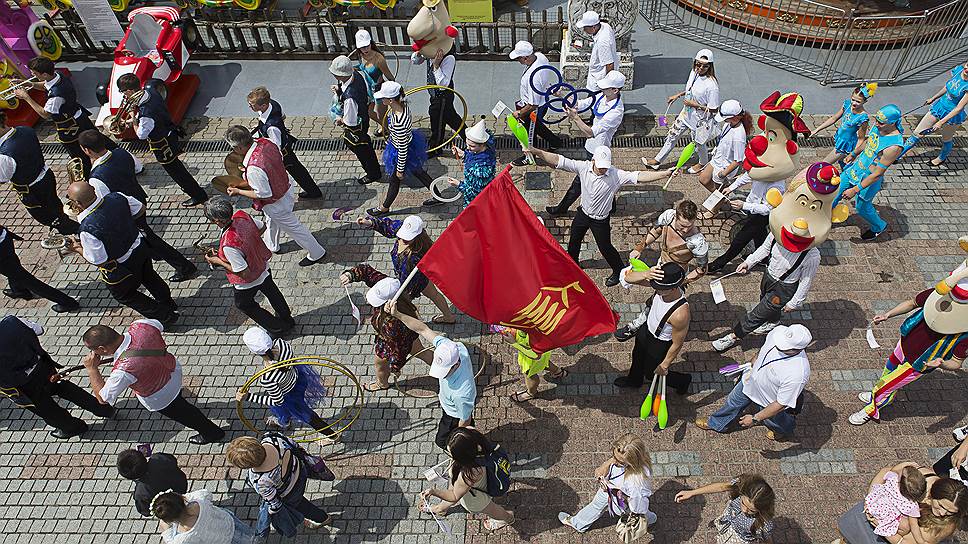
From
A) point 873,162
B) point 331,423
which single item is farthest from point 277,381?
point 873,162

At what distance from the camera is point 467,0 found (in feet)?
38.9

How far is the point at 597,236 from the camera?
771 centimetres

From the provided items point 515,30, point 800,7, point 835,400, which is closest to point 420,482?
point 835,400

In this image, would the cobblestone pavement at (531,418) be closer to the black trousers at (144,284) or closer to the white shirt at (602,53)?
the black trousers at (144,284)

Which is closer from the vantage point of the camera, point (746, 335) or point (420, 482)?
point (420, 482)

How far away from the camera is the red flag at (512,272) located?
5.77 m

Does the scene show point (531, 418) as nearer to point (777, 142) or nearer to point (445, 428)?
point (445, 428)

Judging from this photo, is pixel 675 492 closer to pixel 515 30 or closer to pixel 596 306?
pixel 596 306

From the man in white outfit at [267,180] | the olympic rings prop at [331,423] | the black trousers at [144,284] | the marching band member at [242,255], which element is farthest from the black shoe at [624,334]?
the black trousers at [144,284]

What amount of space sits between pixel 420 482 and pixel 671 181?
6.15 metres

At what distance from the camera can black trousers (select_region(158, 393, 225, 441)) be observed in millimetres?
6422

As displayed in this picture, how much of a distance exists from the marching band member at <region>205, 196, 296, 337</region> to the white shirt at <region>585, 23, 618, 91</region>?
547 centimetres

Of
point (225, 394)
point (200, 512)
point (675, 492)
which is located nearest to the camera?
point (200, 512)

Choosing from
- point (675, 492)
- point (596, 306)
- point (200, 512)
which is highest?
point (596, 306)
